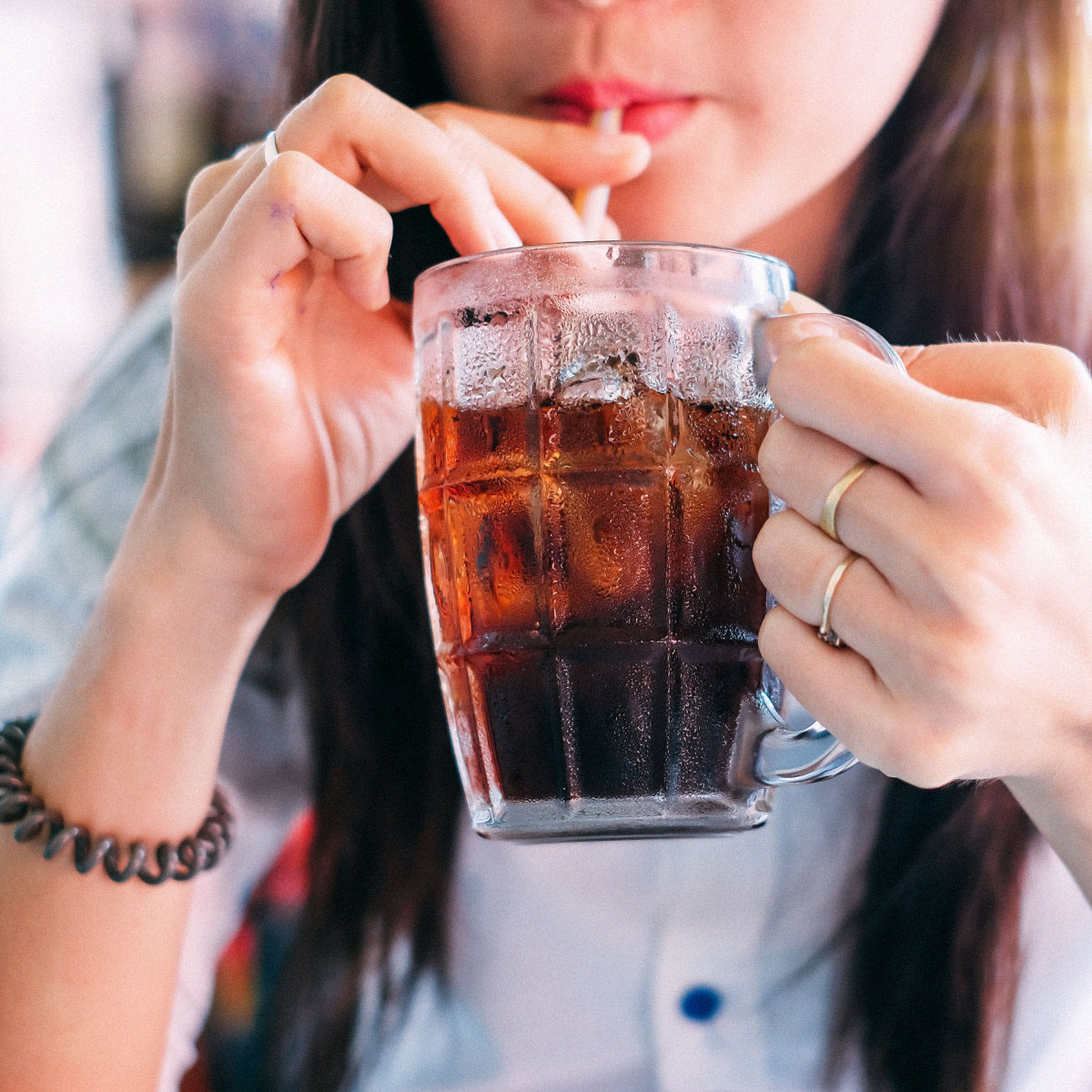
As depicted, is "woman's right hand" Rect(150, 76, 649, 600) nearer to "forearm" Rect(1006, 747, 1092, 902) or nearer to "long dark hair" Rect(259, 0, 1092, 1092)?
"long dark hair" Rect(259, 0, 1092, 1092)

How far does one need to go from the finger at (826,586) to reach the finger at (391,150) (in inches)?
16.3

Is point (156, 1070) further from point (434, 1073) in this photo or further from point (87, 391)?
point (87, 391)

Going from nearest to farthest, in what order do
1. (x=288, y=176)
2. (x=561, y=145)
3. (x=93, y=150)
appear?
(x=288, y=176) → (x=561, y=145) → (x=93, y=150)

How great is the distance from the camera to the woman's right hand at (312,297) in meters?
0.91

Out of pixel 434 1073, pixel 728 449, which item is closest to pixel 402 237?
pixel 728 449

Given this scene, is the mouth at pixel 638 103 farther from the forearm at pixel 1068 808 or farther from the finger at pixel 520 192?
the forearm at pixel 1068 808

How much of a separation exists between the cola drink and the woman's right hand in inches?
8.1

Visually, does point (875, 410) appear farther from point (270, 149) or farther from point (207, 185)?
point (207, 185)

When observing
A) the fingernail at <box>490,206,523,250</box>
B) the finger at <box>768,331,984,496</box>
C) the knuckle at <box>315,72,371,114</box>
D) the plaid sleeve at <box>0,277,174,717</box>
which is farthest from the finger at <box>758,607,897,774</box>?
the plaid sleeve at <box>0,277,174,717</box>

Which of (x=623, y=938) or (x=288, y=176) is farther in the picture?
(x=623, y=938)

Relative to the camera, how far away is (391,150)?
95 cm

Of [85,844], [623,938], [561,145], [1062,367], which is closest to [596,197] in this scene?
[561,145]

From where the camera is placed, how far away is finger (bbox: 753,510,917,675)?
70 centimetres

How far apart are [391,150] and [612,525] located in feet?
1.34
